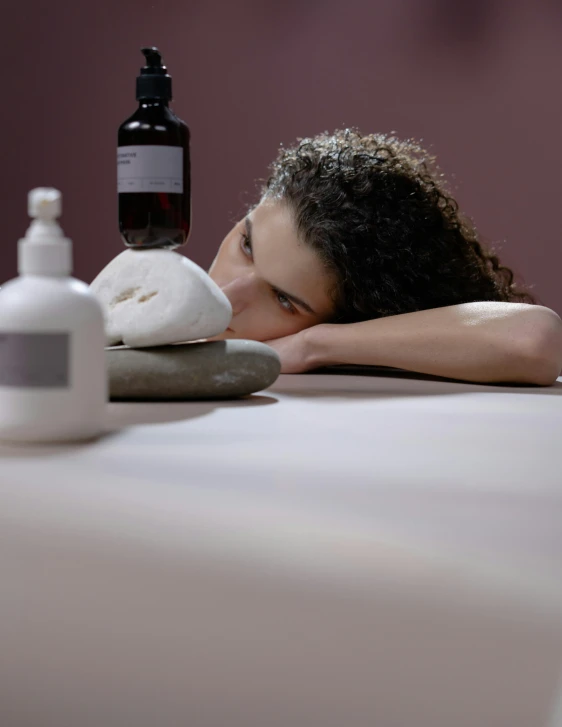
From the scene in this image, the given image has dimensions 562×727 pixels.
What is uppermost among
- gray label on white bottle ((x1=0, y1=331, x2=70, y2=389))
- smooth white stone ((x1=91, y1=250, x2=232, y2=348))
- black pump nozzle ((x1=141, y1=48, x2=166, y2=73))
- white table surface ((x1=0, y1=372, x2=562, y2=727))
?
black pump nozzle ((x1=141, y1=48, x2=166, y2=73))

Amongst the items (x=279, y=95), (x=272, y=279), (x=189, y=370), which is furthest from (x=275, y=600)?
(x=279, y=95)

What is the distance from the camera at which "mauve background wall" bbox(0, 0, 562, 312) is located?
3.36 meters

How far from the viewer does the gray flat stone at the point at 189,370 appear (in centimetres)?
95

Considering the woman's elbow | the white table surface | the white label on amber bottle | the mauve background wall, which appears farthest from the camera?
the mauve background wall

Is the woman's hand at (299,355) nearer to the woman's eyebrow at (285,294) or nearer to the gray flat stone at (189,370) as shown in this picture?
the woman's eyebrow at (285,294)

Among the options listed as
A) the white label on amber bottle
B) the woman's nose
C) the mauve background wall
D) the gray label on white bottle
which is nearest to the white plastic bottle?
the gray label on white bottle

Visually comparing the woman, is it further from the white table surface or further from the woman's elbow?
the white table surface

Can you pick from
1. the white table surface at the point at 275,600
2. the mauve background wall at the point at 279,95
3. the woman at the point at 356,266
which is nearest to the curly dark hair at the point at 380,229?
the woman at the point at 356,266

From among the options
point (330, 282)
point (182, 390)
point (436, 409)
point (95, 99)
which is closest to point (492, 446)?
point (436, 409)

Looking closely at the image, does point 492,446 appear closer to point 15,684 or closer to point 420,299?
point 15,684

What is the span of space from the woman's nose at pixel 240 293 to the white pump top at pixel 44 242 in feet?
3.12

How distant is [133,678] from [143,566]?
6cm

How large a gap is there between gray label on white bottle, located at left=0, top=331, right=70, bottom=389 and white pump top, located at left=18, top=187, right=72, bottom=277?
0.06 meters

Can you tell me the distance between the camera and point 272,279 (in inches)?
63.7
